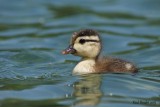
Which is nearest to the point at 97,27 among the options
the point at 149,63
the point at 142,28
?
the point at 142,28

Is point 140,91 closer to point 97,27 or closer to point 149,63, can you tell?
point 149,63

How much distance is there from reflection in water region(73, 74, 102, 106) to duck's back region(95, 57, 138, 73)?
141mm

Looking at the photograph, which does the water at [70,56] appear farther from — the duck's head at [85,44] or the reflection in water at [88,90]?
the duck's head at [85,44]

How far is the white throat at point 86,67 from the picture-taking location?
1047 centimetres

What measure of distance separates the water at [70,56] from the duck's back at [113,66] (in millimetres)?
99

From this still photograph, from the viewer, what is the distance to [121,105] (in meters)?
8.98

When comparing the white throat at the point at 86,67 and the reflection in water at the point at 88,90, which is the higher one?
the white throat at the point at 86,67

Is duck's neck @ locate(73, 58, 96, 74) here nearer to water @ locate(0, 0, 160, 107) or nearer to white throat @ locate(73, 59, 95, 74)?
white throat @ locate(73, 59, 95, 74)

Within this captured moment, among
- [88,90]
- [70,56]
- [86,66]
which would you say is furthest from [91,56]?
[70,56]

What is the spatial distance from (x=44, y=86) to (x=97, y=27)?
17.5 ft

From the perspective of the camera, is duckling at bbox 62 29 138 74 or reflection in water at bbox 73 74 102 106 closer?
reflection in water at bbox 73 74 102 106

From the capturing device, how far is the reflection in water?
9062 millimetres

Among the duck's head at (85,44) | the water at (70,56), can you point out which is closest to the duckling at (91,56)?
the duck's head at (85,44)

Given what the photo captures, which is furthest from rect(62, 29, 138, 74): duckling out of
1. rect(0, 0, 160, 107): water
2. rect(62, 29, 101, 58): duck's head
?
rect(0, 0, 160, 107): water
